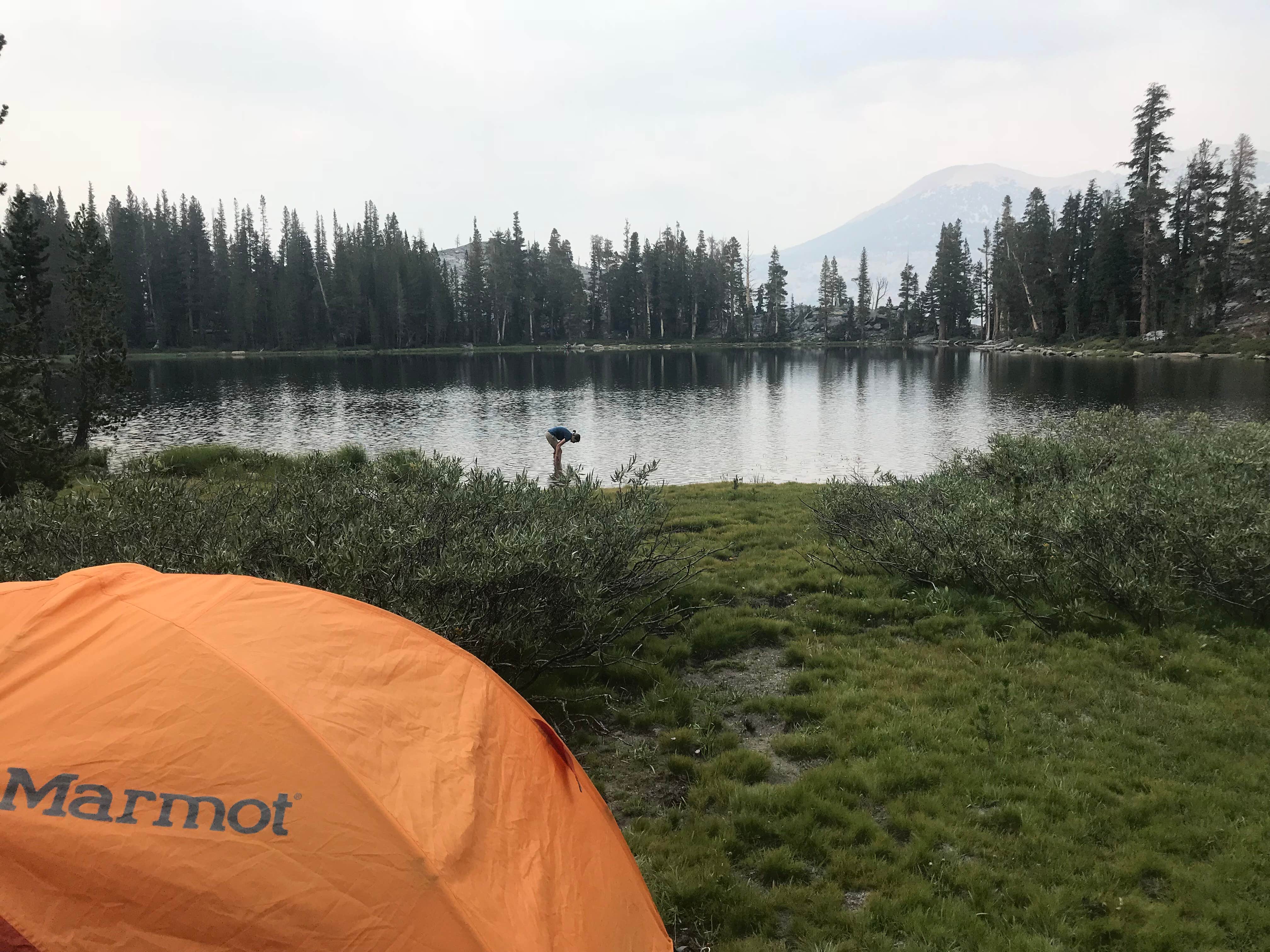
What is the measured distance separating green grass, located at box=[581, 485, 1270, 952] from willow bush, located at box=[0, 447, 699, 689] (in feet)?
3.12

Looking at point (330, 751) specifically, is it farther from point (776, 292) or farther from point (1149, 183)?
point (776, 292)

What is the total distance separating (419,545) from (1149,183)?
75808 millimetres

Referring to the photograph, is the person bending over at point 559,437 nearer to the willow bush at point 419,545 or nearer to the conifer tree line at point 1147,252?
the willow bush at point 419,545

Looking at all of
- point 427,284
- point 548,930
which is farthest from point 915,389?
point 427,284

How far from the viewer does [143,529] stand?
6090 mm

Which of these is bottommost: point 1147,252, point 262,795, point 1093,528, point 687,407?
point 1093,528

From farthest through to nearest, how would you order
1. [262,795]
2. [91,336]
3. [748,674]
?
[91,336] < [748,674] < [262,795]

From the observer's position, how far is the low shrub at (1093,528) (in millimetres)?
7738

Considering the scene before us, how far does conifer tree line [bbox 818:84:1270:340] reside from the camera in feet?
205

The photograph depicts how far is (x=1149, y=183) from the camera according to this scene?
6197 centimetres

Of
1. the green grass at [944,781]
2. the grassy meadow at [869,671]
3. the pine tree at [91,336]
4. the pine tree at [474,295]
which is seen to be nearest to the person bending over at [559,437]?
the grassy meadow at [869,671]

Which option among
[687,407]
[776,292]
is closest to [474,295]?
[776,292]

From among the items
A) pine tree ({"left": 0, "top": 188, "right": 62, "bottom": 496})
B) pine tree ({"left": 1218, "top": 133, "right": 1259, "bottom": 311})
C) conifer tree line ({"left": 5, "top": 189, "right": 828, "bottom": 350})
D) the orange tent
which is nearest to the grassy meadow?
the orange tent

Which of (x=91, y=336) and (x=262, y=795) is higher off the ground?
(x=91, y=336)
